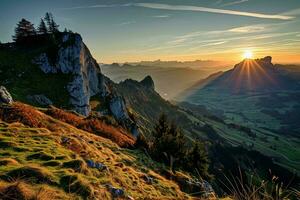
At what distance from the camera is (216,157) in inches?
7510

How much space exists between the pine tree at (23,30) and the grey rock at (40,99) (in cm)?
4154

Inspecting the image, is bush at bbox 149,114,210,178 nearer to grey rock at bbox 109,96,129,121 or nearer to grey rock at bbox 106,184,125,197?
grey rock at bbox 106,184,125,197

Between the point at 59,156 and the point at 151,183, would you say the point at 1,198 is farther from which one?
the point at 151,183

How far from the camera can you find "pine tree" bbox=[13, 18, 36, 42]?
95938 mm

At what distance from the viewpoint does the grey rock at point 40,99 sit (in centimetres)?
6128

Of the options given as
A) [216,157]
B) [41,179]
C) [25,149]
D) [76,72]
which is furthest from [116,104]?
[216,157]

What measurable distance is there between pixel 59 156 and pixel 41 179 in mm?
5648

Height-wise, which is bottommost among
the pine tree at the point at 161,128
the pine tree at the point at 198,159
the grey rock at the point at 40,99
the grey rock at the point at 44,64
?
the pine tree at the point at 198,159

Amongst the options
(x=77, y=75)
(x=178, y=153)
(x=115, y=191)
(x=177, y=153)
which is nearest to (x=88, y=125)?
(x=177, y=153)

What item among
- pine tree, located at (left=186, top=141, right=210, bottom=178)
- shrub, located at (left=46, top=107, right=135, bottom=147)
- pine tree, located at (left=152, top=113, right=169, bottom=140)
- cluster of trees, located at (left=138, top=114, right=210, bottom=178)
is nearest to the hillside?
shrub, located at (left=46, top=107, right=135, bottom=147)

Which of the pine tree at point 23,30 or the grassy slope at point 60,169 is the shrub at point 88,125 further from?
the pine tree at point 23,30

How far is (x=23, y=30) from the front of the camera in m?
97.5

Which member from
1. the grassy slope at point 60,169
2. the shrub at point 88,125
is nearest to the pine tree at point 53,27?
the shrub at point 88,125

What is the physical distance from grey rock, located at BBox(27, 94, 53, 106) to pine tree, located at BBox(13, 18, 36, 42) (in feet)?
136
